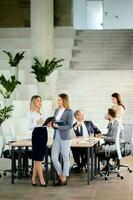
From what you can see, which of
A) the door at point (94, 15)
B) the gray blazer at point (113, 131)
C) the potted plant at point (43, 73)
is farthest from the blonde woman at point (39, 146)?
the door at point (94, 15)

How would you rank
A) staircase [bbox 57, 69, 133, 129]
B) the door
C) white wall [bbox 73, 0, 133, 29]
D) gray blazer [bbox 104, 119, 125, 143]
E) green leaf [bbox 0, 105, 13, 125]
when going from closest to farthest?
1. gray blazer [bbox 104, 119, 125, 143]
2. green leaf [bbox 0, 105, 13, 125]
3. staircase [bbox 57, 69, 133, 129]
4. white wall [bbox 73, 0, 133, 29]
5. the door

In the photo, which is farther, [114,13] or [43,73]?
[114,13]

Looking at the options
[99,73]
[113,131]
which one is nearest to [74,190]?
[113,131]

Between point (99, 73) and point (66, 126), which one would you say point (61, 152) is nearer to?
point (66, 126)

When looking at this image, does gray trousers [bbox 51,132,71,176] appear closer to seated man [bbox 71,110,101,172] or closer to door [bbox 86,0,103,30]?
seated man [bbox 71,110,101,172]

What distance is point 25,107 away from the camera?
1265 centimetres

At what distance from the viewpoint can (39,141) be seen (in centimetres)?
743

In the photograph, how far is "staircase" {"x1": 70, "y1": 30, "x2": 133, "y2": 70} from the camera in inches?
609

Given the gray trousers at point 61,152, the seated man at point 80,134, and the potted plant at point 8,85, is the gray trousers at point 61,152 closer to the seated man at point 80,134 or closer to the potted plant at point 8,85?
the seated man at point 80,134

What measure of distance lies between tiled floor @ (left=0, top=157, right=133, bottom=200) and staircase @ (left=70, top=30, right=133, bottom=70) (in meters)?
7.61

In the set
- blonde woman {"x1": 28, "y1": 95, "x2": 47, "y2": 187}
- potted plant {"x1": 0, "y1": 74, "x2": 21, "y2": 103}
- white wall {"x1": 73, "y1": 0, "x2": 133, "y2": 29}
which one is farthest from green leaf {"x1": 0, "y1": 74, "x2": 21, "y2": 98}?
white wall {"x1": 73, "y1": 0, "x2": 133, "y2": 29}

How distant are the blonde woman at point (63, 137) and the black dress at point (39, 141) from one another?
0.17m

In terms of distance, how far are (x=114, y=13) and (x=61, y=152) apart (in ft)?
47.9

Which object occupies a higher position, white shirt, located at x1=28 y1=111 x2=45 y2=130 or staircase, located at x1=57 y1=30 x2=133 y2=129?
staircase, located at x1=57 y1=30 x2=133 y2=129
